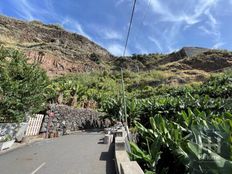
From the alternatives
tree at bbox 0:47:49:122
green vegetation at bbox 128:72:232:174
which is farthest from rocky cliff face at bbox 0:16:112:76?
green vegetation at bbox 128:72:232:174

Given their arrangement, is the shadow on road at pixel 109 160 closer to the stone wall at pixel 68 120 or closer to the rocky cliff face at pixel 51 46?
A: the stone wall at pixel 68 120

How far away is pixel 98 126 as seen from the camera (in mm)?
25938

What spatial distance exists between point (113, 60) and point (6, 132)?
70.1 m

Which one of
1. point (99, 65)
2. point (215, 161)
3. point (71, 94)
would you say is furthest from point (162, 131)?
Result: point (99, 65)

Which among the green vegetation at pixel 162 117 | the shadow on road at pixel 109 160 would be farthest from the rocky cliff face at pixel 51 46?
the shadow on road at pixel 109 160

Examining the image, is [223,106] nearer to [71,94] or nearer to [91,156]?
[91,156]

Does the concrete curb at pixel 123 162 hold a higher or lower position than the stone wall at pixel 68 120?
lower

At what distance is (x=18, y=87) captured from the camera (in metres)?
13.0

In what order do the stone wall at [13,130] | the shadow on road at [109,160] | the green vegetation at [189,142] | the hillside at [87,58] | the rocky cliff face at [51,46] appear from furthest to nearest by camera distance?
1. the rocky cliff face at [51,46]
2. the hillside at [87,58]
3. the stone wall at [13,130]
4. the shadow on road at [109,160]
5. the green vegetation at [189,142]

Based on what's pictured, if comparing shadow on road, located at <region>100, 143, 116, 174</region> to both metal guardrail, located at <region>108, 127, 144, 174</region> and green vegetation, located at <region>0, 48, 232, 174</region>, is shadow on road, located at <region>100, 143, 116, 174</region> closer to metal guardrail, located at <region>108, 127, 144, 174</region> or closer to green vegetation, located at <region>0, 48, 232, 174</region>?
metal guardrail, located at <region>108, 127, 144, 174</region>

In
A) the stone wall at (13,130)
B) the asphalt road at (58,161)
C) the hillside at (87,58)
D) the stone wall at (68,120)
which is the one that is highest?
the hillside at (87,58)

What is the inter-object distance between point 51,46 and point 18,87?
5000 cm

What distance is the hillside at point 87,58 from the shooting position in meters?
51.0

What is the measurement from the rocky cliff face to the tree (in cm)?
3079
